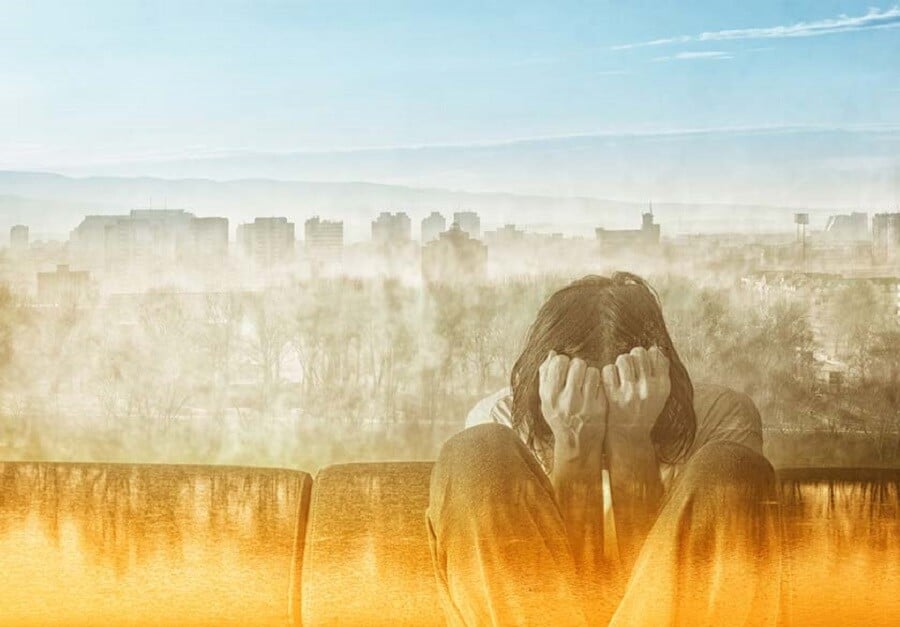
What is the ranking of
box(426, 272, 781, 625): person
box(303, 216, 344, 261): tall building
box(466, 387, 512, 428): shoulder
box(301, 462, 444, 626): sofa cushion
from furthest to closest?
box(303, 216, 344, 261): tall building
box(466, 387, 512, 428): shoulder
box(301, 462, 444, 626): sofa cushion
box(426, 272, 781, 625): person

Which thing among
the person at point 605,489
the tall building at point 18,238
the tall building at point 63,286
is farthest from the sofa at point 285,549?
the tall building at point 18,238

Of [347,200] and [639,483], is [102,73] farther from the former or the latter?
[639,483]

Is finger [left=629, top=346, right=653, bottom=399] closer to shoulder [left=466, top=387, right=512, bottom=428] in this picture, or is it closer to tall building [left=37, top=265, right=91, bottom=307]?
shoulder [left=466, top=387, right=512, bottom=428]

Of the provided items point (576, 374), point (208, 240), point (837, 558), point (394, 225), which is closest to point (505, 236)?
point (394, 225)

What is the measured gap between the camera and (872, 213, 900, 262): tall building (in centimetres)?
203

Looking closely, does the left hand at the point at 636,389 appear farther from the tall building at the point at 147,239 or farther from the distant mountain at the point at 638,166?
the tall building at the point at 147,239

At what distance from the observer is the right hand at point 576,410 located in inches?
75.0

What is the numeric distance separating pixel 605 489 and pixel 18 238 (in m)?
1.27

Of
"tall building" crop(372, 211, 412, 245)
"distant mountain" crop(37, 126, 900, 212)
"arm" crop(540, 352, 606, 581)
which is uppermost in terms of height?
"distant mountain" crop(37, 126, 900, 212)

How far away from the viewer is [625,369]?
1936mm

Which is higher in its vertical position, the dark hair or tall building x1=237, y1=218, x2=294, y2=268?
tall building x1=237, y1=218, x2=294, y2=268

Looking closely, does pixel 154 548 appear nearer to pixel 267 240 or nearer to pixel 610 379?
pixel 267 240

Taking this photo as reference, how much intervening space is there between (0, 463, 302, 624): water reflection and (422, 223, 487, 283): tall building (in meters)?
0.50

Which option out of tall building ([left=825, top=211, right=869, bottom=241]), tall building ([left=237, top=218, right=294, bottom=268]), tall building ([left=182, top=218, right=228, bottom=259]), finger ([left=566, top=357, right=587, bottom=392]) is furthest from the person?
tall building ([left=182, top=218, right=228, bottom=259])
